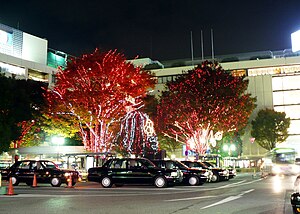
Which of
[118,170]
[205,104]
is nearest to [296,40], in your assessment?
[205,104]

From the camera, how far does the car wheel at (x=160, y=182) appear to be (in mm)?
19984

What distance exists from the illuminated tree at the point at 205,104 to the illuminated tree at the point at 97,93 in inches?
229

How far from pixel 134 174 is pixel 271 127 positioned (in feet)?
128

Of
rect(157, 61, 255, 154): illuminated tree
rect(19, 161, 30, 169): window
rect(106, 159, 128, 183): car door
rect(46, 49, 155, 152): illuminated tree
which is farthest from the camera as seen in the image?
rect(157, 61, 255, 154): illuminated tree

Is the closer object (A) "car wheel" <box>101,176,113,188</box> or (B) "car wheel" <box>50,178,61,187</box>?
(A) "car wheel" <box>101,176,113,188</box>

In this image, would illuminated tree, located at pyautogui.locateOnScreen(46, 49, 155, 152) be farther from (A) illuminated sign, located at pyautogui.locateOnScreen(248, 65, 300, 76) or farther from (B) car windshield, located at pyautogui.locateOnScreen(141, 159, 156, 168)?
(A) illuminated sign, located at pyautogui.locateOnScreen(248, 65, 300, 76)

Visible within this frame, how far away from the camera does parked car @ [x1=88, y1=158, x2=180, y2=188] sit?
790 inches

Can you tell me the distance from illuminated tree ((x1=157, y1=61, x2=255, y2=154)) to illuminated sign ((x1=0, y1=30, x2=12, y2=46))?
104ft

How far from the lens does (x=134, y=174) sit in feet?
66.0

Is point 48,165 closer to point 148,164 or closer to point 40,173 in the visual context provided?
point 40,173

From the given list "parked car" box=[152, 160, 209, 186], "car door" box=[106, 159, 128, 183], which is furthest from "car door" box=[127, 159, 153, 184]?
"parked car" box=[152, 160, 209, 186]

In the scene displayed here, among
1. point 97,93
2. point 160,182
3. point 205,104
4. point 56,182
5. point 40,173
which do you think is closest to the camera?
point 160,182

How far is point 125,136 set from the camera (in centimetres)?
3650

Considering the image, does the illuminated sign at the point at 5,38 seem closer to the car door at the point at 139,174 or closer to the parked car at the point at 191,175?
the parked car at the point at 191,175
